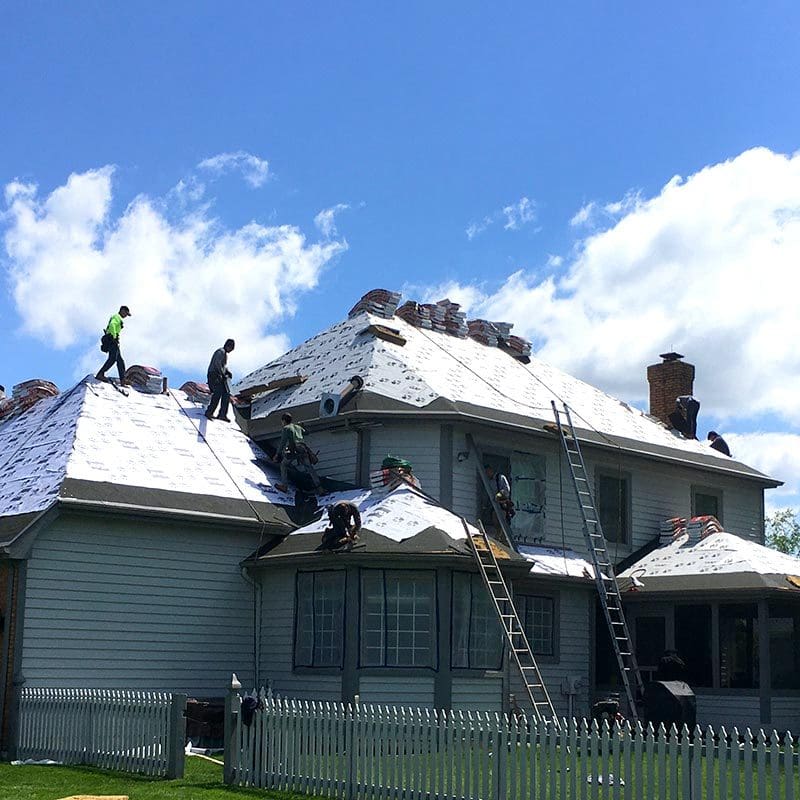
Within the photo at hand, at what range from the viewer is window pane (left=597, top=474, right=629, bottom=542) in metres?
26.2

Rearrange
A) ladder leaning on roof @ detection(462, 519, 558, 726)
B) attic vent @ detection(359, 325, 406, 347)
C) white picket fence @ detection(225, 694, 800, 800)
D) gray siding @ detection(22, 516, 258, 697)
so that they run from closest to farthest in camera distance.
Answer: white picket fence @ detection(225, 694, 800, 800), gray siding @ detection(22, 516, 258, 697), ladder leaning on roof @ detection(462, 519, 558, 726), attic vent @ detection(359, 325, 406, 347)

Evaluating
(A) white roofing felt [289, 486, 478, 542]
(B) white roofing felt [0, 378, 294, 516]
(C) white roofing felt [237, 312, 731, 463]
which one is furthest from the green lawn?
(C) white roofing felt [237, 312, 731, 463]

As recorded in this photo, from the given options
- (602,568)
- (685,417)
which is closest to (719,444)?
(685,417)

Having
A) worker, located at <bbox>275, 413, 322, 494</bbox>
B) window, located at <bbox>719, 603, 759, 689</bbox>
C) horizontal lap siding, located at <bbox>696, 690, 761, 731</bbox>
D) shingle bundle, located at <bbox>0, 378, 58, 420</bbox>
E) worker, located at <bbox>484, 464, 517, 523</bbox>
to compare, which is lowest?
horizontal lap siding, located at <bbox>696, 690, 761, 731</bbox>

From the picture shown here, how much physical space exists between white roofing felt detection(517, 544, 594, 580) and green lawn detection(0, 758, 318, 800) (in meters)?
8.74

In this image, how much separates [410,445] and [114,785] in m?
10.2

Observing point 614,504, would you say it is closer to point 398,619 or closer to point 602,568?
point 602,568

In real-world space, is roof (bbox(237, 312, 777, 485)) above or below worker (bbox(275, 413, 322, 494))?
above

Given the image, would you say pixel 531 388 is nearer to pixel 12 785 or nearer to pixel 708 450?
pixel 708 450

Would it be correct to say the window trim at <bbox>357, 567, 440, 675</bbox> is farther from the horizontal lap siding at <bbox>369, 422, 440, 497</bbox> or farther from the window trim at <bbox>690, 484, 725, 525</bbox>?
the window trim at <bbox>690, 484, 725, 525</bbox>

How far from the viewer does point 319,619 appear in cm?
2089

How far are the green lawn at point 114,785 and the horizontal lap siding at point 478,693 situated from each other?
492 cm

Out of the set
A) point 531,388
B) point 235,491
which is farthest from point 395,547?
point 531,388

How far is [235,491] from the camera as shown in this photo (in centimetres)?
2245
